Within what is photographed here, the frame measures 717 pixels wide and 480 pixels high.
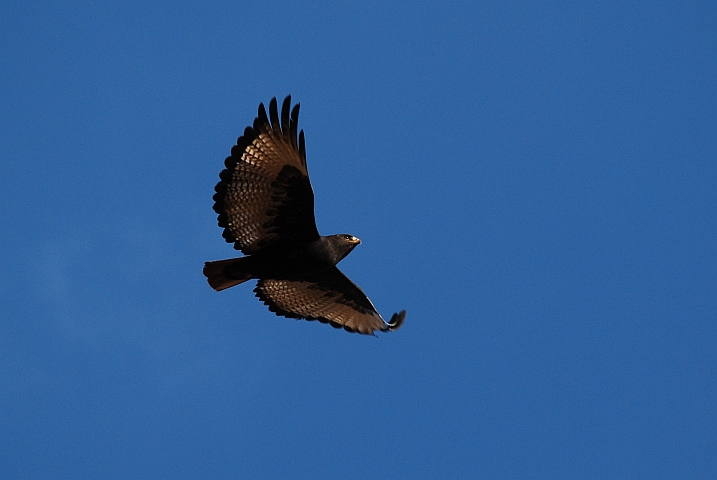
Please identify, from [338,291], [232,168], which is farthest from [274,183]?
[338,291]

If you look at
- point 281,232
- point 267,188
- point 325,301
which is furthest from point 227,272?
point 325,301

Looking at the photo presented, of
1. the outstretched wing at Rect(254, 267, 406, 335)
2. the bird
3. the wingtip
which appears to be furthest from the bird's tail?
the wingtip

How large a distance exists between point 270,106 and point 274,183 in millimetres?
1268

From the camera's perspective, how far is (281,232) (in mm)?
14477

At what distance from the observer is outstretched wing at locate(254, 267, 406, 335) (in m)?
15.6

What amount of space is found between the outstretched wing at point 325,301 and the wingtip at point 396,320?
0.14 meters

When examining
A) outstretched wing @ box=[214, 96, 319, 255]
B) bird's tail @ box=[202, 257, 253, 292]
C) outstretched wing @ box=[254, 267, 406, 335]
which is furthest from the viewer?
outstretched wing @ box=[254, 267, 406, 335]

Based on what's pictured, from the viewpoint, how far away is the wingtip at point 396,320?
49.9 feet

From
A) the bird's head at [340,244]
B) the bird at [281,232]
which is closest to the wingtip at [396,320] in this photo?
the bird at [281,232]

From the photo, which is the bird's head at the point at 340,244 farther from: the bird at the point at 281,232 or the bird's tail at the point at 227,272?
the bird's tail at the point at 227,272

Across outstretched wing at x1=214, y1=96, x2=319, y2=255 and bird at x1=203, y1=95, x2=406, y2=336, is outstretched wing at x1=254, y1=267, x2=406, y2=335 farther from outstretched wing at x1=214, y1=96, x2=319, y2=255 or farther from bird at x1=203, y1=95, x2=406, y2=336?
outstretched wing at x1=214, y1=96, x2=319, y2=255

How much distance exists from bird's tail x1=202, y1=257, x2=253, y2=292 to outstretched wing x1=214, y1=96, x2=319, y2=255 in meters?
0.27

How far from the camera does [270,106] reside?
43.6ft

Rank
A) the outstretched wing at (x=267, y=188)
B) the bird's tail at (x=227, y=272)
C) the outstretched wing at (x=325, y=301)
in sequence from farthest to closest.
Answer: the outstretched wing at (x=325, y=301), the bird's tail at (x=227, y=272), the outstretched wing at (x=267, y=188)
